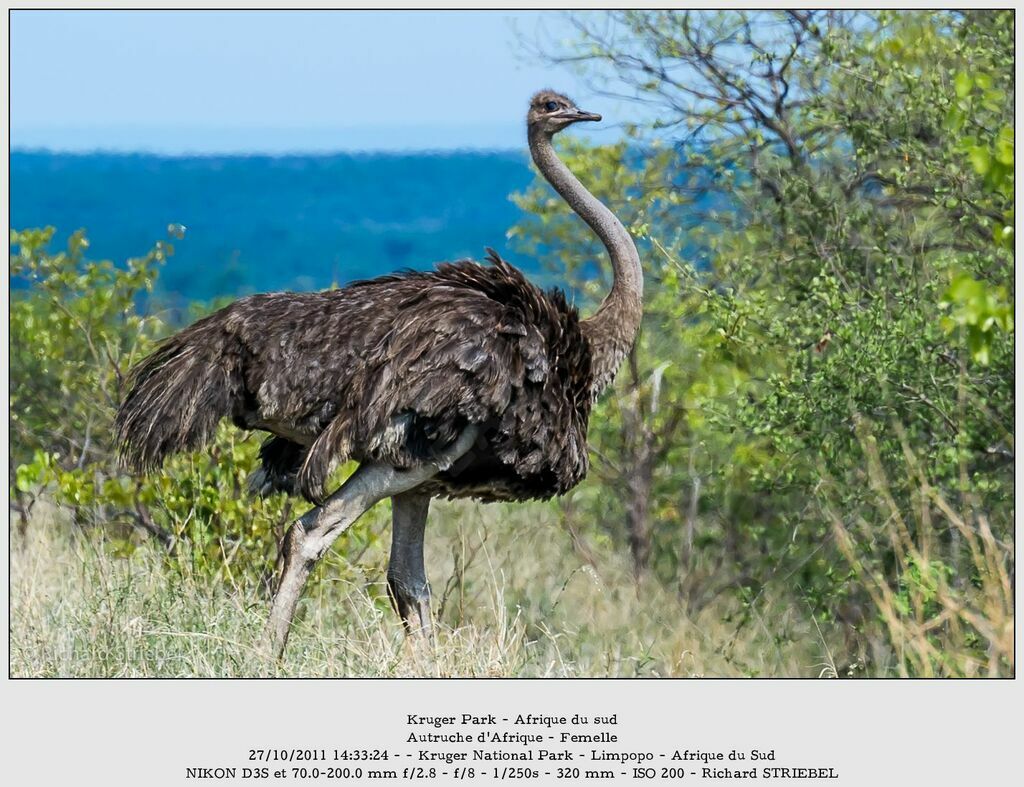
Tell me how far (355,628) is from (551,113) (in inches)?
79.8

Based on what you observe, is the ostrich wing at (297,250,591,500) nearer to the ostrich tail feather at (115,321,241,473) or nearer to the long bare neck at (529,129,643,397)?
the long bare neck at (529,129,643,397)

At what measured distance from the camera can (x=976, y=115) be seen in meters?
6.71

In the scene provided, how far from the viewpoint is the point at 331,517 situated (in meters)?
5.59

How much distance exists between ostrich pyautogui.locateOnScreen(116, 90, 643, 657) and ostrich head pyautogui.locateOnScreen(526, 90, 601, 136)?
0.61 meters

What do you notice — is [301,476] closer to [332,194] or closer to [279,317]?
[279,317]

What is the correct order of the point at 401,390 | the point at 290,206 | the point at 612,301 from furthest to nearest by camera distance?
1. the point at 290,206
2. the point at 612,301
3. the point at 401,390

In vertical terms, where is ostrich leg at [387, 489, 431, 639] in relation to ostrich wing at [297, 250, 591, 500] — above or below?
below

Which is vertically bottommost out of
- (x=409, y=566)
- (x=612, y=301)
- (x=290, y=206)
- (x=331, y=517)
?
(x=409, y=566)

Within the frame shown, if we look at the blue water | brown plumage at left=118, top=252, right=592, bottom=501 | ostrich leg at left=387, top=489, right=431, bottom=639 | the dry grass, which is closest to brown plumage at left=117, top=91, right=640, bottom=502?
brown plumage at left=118, top=252, right=592, bottom=501

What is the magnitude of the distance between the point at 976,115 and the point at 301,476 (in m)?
3.12

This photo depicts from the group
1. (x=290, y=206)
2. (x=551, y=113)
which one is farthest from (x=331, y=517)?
(x=290, y=206)

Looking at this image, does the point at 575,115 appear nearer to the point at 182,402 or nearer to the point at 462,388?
the point at 462,388

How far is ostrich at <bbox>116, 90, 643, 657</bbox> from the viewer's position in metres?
5.41

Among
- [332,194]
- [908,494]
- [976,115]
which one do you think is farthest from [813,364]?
[332,194]
